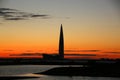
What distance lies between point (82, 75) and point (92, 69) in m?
7.71

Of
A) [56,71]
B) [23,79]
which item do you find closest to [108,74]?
[56,71]

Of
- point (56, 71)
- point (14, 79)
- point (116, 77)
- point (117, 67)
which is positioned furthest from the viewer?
point (56, 71)

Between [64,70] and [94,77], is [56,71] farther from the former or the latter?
[94,77]

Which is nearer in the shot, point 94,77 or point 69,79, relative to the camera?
point 69,79

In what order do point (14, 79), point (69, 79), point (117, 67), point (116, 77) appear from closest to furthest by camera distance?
point (14, 79) < point (69, 79) < point (116, 77) < point (117, 67)

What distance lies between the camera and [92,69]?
136 m

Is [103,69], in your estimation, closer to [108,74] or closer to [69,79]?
[108,74]

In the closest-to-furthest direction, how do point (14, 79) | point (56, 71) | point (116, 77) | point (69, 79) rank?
point (14, 79)
point (69, 79)
point (116, 77)
point (56, 71)

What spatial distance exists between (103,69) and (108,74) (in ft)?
25.0

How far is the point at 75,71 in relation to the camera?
136500mm

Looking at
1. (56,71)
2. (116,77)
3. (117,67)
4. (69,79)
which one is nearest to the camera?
(69,79)

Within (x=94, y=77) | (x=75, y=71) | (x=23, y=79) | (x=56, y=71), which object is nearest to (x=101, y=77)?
(x=94, y=77)

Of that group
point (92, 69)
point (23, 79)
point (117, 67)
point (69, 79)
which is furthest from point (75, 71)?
Answer: point (23, 79)

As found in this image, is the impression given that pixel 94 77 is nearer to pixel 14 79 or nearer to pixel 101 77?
pixel 101 77
